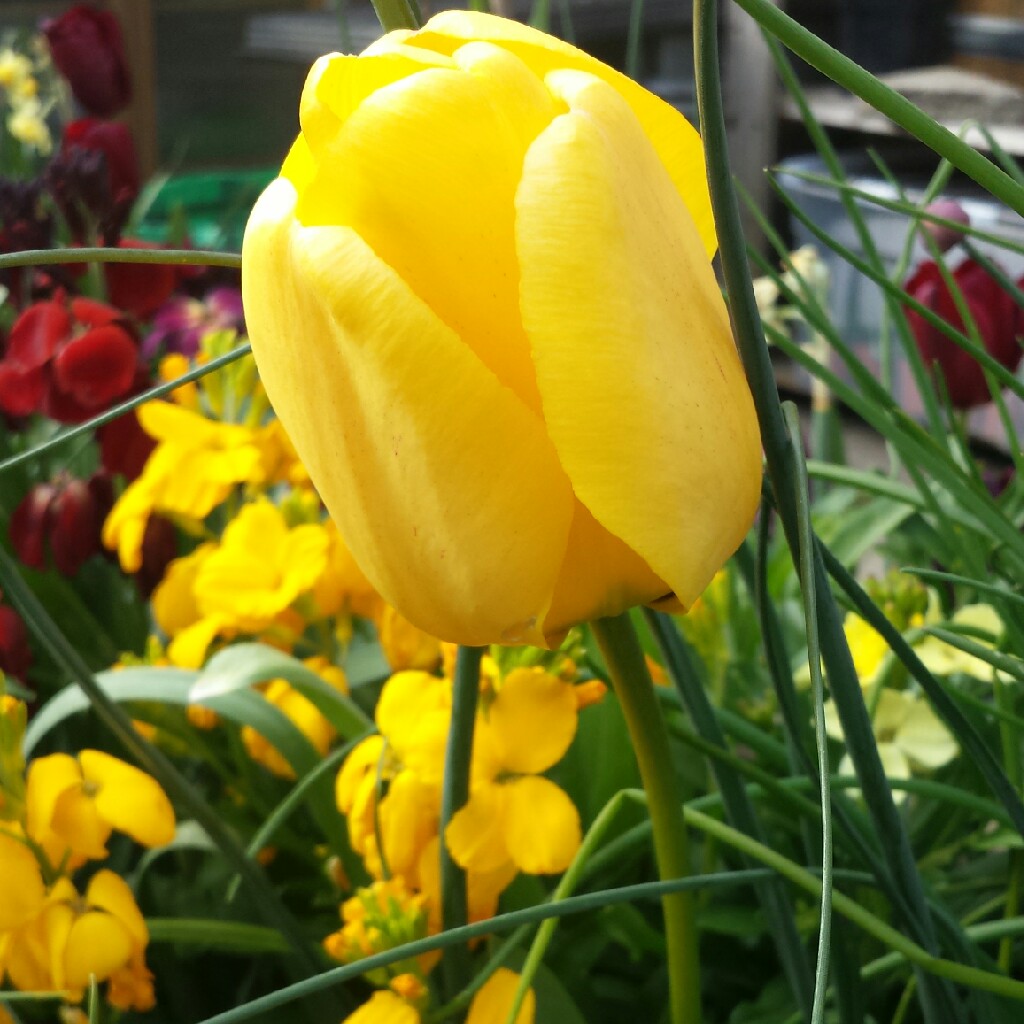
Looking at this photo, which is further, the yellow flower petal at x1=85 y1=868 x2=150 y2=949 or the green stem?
the yellow flower petal at x1=85 y1=868 x2=150 y2=949

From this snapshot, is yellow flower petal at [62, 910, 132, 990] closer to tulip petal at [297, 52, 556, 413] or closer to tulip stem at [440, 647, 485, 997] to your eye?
tulip stem at [440, 647, 485, 997]

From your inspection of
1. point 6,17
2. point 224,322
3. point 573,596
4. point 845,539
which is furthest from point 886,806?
point 6,17

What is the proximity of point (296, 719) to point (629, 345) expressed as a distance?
0.27m

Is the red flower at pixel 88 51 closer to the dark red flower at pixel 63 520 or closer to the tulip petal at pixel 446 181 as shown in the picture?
the dark red flower at pixel 63 520

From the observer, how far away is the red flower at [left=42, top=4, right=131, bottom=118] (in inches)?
29.7

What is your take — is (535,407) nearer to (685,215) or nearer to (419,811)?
(685,215)

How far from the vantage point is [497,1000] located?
26cm

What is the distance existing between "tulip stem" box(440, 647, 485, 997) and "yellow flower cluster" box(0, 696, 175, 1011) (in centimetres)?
7

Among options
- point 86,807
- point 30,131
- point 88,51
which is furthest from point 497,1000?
point 30,131

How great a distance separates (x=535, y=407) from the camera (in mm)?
160

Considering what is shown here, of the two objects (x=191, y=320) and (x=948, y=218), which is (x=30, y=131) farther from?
(x=948, y=218)

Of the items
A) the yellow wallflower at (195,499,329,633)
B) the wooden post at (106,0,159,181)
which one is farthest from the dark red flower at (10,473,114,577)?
the wooden post at (106,0,159,181)

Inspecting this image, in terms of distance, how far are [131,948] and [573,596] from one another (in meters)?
0.18

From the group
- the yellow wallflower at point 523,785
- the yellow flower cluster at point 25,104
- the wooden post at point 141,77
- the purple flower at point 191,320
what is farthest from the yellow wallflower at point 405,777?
the wooden post at point 141,77
